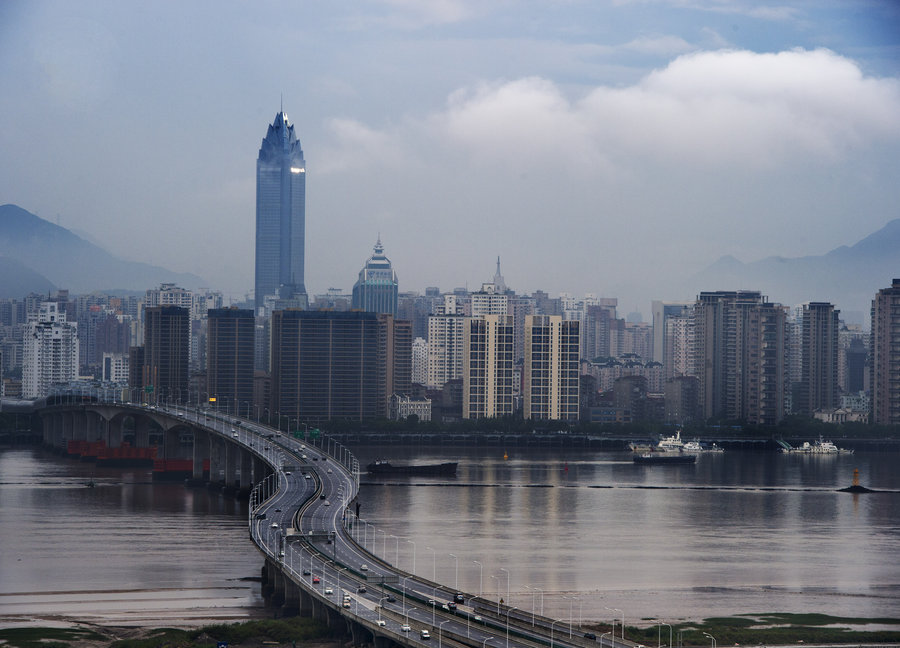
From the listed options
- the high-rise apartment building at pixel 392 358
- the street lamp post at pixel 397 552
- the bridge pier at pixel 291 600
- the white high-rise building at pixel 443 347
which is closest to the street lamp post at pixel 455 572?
the street lamp post at pixel 397 552

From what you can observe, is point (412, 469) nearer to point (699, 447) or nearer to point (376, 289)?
point (699, 447)

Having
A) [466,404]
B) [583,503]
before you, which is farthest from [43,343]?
[583,503]

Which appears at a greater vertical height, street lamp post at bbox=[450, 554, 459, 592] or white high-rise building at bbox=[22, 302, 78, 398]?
white high-rise building at bbox=[22, 302, 78, 398]

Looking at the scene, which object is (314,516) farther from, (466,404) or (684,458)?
(466,404)

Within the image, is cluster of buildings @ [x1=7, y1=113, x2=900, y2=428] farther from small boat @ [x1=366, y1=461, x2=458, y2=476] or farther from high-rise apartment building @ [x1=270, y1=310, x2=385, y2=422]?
small boat @ [x1=366, y1=461, x2=458, y2=476]

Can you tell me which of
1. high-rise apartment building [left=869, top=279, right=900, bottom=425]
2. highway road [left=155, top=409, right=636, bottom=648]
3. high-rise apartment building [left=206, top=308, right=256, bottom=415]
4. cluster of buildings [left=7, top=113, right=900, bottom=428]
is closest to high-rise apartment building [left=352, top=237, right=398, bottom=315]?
cluster of buildings [left=7, top=113, right=900, bottom=428]

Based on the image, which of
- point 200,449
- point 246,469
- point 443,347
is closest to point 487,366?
point 443,347

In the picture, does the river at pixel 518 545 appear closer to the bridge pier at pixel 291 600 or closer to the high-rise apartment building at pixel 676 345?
the bridge pier at pixel 291 600
